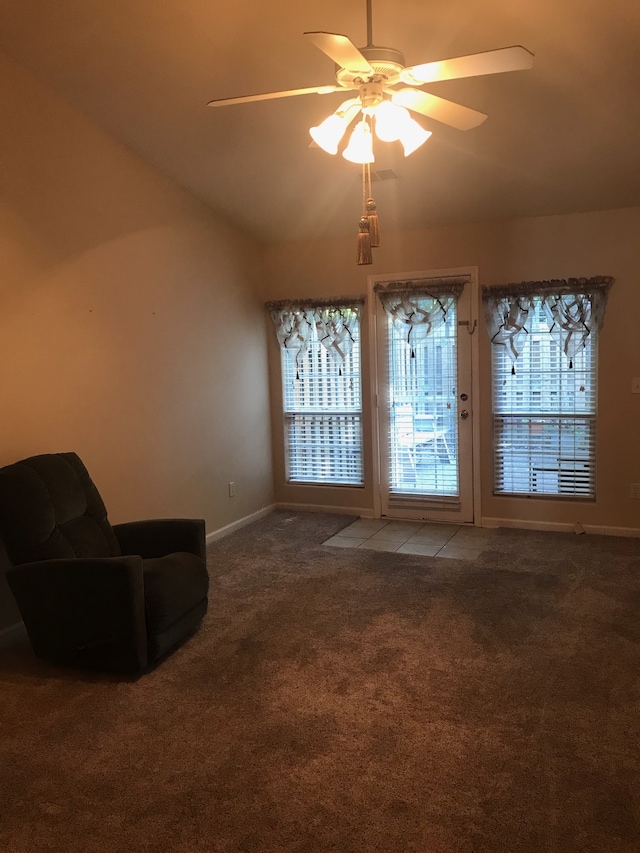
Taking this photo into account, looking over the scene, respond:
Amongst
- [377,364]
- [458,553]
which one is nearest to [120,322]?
[377,364]

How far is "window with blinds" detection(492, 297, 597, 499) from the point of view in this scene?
474 centimetres

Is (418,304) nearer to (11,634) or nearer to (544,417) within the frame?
(544,417)

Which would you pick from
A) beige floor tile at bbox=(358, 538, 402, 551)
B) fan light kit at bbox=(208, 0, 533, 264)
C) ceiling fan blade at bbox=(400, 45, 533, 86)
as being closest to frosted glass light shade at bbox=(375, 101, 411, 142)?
fan light kit at bbox=(208, 0, 533, 264)

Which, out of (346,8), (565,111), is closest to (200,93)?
(346,8)

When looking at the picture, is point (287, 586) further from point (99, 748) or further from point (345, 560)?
point (99, 748)

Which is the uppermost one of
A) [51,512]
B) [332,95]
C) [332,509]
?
[332,95]

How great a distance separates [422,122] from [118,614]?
10.1ft

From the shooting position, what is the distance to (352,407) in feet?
18.0

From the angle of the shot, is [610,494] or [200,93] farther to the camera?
[610,494]

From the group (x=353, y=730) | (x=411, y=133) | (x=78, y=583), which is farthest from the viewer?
(x=78, y=583)

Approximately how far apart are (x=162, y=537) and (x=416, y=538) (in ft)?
7.05

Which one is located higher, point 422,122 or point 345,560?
point 422,122

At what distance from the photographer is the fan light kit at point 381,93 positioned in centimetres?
209

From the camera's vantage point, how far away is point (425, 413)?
5203 mm
